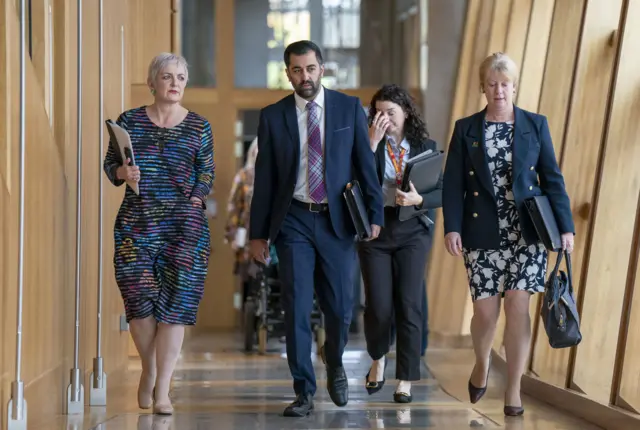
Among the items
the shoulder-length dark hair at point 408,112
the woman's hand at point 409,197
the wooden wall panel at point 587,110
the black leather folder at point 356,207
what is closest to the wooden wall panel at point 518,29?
the wooden wall panel at point 587,110

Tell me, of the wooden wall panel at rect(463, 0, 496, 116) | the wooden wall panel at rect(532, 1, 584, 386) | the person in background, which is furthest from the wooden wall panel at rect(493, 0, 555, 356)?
the person in background

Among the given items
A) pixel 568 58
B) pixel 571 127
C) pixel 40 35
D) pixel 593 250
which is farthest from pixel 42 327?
pixel 568 58

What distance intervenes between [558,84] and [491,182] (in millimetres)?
2068

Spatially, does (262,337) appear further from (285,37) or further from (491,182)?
(491,182)

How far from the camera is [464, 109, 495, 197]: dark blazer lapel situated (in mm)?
5145

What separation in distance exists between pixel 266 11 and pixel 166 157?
6.98 metres

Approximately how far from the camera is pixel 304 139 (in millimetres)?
5301

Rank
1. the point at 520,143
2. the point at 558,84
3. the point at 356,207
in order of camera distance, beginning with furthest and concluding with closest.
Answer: the point at 558,84 → the point at 356,207 → the point at 520,143

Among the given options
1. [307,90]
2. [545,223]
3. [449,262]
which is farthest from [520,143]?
[449,262]

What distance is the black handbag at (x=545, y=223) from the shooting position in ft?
16.0

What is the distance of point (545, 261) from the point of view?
16.8ft

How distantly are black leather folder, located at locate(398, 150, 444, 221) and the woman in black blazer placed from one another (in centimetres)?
3

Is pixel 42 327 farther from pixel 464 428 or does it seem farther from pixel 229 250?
pixel 229 250

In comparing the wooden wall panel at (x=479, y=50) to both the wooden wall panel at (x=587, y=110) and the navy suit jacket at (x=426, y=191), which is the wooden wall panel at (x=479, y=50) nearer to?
the wooden wall panel at (x=587, y=110)
